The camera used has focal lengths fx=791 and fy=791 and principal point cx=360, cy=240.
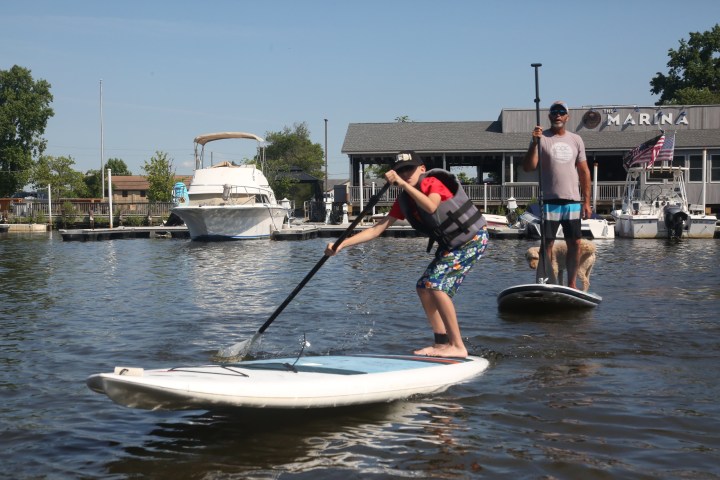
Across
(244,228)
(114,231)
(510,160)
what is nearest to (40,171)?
(114,231)

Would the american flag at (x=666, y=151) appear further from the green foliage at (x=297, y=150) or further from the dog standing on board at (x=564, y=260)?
the green foliage at (x=297, y=150)

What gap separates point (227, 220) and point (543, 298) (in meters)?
22.2

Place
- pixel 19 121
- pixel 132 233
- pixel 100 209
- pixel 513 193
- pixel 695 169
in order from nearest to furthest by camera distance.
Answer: pixel 132 233
pixel 695 169
pixel 513 193
pixel 100 209
pixel 19 121

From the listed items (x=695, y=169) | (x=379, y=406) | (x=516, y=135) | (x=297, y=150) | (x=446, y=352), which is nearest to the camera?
(x=379, y=406)

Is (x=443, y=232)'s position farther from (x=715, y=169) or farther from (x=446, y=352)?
(x=715, y=169)

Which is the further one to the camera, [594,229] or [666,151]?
[594,229]

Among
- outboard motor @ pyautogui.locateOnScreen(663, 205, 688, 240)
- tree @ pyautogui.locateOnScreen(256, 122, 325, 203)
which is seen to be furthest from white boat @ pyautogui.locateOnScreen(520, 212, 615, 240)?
tree @ pyautogui.locateOnScreen(256, 122, 325, 203)

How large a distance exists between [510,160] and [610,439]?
115 ft

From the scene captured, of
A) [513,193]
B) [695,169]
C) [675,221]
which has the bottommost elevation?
[675,221]

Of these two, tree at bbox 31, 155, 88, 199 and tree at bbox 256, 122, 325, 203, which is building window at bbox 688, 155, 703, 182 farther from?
tree at bbox 256, 122, 325, 203

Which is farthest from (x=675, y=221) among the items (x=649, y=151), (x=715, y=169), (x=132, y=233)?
(x=132, y=233)

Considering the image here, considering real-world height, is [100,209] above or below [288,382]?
above

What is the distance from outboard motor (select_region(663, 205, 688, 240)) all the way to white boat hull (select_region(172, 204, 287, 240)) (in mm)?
14798

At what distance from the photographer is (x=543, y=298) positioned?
9.28 metres
